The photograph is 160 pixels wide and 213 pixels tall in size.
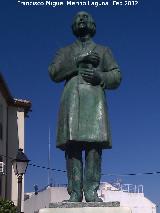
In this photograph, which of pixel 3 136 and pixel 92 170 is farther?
pixel 3 136

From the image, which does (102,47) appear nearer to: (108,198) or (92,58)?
(92,58)

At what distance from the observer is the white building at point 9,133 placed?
33.1 meters

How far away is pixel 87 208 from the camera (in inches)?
245

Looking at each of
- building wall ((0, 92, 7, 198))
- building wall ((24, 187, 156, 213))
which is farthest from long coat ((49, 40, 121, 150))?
building wall ((24, 187, 156, 213))

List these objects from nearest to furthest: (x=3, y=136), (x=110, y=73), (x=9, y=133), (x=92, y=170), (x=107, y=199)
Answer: (x=92, y=170) < (x=110, y=73) < (x=3, y=136) < (x=9, y=133) < (x=107, y=199)

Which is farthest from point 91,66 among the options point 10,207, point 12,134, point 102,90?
point 12,134

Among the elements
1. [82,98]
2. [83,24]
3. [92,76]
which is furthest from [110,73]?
[83,24]

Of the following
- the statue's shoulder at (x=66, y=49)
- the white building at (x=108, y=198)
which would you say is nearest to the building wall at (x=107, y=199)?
the white building at (x=108, y=198)

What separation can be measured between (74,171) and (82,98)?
864mm

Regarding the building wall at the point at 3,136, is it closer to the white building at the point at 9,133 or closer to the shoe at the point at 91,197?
the white building at the point at 9,133

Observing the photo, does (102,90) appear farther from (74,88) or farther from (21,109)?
(21,109)

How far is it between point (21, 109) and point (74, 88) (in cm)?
2935

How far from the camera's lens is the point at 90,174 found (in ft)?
22.0

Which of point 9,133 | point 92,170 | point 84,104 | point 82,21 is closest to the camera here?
point 92,170
